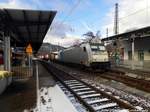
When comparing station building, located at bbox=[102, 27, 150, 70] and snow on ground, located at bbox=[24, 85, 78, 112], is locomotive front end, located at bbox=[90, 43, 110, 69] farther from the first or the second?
snow on ground, located at bbox=[24, 85, 78, 112]

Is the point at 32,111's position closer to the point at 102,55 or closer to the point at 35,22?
the point at 35,22

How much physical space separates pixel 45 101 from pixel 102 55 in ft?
55.6

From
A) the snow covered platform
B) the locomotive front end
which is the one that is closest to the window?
the locomotive front end

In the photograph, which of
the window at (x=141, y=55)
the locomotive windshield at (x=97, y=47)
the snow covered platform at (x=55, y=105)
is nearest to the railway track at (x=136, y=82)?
the snow covered platform at (x=55, y=105)

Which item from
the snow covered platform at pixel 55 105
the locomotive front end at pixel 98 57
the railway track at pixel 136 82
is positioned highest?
the locomotive front end at pixel 98 57

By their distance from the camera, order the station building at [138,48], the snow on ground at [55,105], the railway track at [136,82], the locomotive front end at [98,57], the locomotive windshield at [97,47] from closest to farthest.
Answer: the snow on ground at [55,105]
the railway track at [136,82]
the locomotive front end at [98,57]
the locomotive windshield at [97,47]
the station building at [138,48]

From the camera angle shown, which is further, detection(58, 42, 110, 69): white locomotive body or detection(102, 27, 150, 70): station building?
detection(102, 27, 150, 70): station building

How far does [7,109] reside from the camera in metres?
10.2

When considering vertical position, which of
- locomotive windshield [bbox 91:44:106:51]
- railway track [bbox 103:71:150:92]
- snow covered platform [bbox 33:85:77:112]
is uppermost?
locomotive windshield [bbox 91:44:106:51]

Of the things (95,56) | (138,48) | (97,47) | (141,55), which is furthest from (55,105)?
(138,48)

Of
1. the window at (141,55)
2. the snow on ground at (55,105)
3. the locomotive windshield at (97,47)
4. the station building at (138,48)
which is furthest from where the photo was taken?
the window at (141,55)

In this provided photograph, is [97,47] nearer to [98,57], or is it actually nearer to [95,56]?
[98,57]

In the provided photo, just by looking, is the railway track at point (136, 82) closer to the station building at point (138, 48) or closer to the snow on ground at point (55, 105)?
the snow on ground at point (55, 105)

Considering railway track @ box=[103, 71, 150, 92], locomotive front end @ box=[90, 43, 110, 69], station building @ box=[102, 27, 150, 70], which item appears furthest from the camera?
station building @ box=[102, 27, 150, 70]
